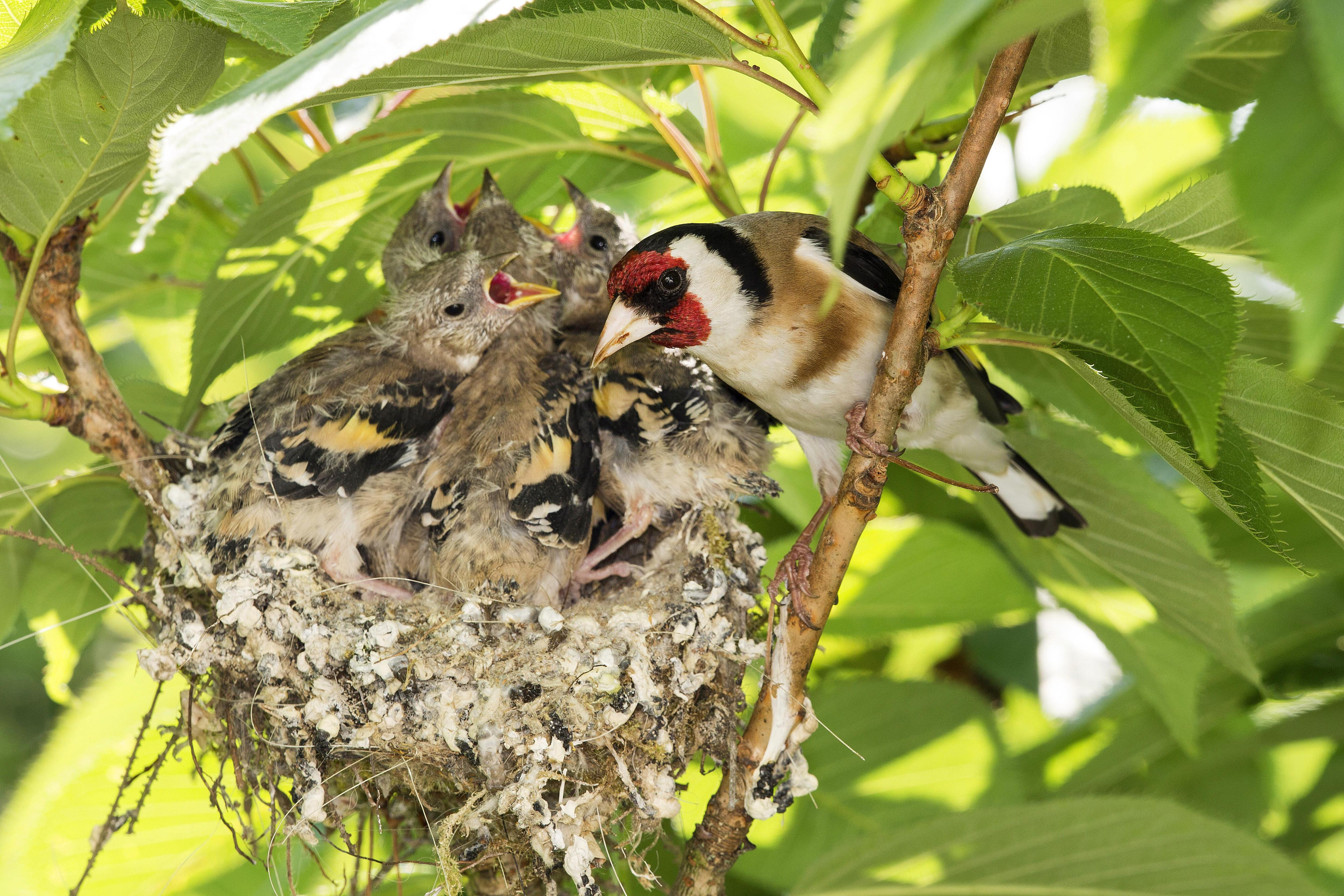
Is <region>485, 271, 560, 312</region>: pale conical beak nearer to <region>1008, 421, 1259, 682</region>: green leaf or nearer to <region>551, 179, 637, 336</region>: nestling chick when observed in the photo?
<region>551, 179, 637, 336</region>: nestling chick

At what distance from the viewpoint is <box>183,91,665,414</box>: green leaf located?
71.6 inches

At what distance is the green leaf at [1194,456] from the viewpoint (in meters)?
1.06

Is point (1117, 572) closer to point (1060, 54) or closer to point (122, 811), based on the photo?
point (1060, 54)

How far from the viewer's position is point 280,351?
8.17 feet

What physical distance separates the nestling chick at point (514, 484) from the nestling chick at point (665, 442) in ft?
0.24

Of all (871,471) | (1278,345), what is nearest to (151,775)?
(871,471)

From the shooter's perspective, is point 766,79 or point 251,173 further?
point 251,173

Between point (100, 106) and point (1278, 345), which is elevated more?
point (100, 106)

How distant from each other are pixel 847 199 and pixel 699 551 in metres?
1.48

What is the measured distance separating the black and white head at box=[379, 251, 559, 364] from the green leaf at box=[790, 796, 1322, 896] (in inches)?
53.6

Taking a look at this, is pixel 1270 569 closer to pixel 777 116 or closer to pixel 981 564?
pixel 981 564

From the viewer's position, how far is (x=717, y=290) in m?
1.84

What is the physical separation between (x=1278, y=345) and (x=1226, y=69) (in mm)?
517

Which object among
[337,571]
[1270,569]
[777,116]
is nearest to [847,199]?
[337,571]
